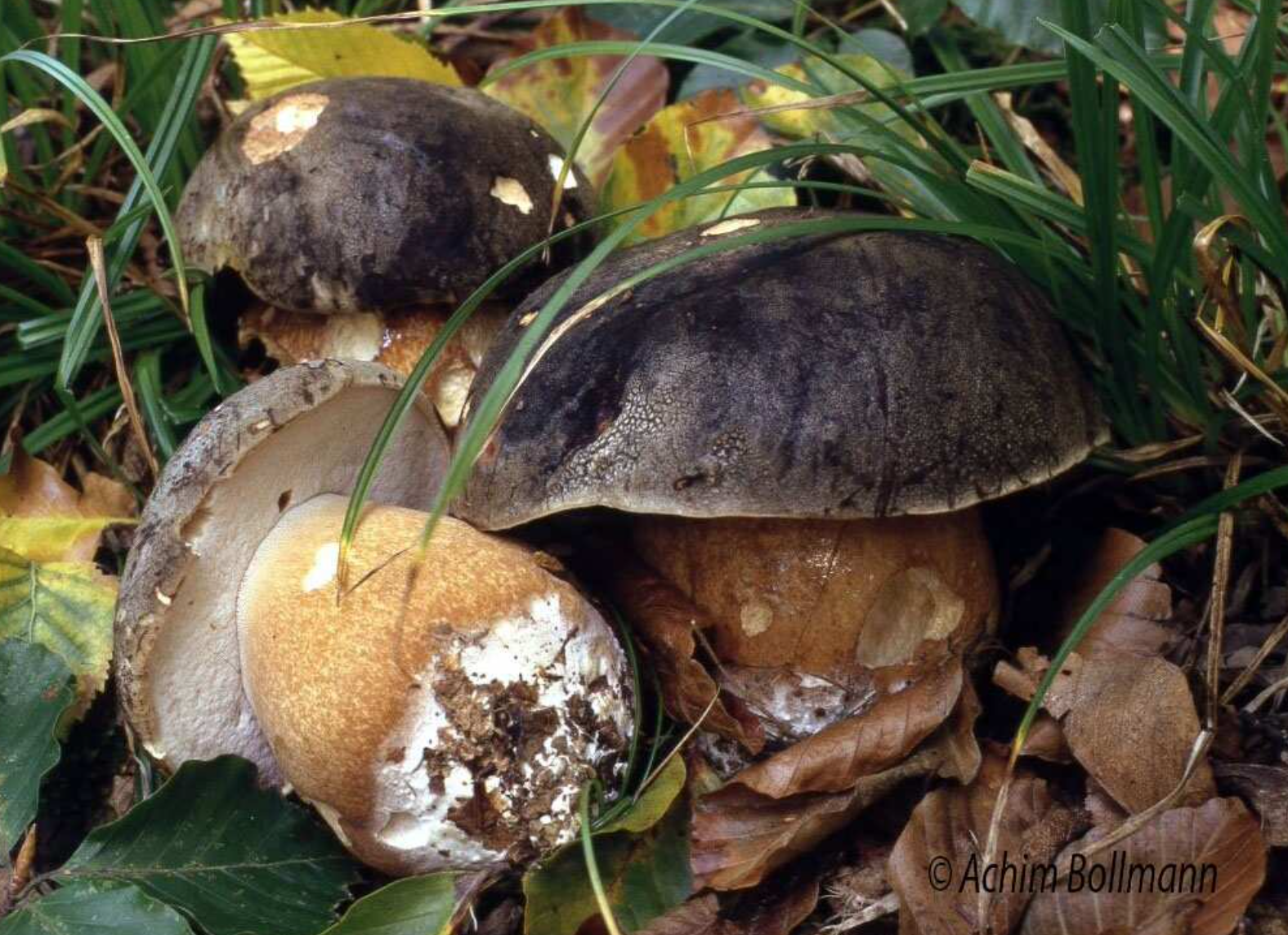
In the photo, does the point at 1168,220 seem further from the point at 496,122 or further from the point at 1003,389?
the point at 496,122

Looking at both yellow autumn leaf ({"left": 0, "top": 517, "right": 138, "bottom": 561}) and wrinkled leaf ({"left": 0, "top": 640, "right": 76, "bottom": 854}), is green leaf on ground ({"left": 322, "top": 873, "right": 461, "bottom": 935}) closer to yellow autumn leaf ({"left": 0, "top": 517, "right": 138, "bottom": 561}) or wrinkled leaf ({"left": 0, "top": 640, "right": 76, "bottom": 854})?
wrinkled leaf ({"left": 0, "top": 640, "right": 76, "bottom": 854})

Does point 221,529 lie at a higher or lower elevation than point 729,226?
lower

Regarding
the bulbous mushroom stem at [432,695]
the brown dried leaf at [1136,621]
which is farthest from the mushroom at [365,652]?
the brown dried leaf at [1136,621]

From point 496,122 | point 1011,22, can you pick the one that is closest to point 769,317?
point 496,122

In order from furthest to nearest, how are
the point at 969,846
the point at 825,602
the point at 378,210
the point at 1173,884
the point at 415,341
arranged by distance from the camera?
1. the point at 415,341
2. the point at 378,210
3. the point at 825,602
4. the point at 969,846
5. the point at 1173,884

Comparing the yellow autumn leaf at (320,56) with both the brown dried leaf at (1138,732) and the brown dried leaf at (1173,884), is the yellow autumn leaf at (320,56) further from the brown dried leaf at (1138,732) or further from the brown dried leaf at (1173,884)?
the brown dried leaf at (1173,884)

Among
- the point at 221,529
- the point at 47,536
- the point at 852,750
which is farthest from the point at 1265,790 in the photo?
the point at 47,536

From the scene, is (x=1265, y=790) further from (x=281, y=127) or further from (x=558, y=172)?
(x=281, y=127)

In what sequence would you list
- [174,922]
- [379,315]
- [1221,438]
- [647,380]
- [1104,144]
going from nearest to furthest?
[174,922], [647,380], [1104,144], [1221,438], [379,315]
